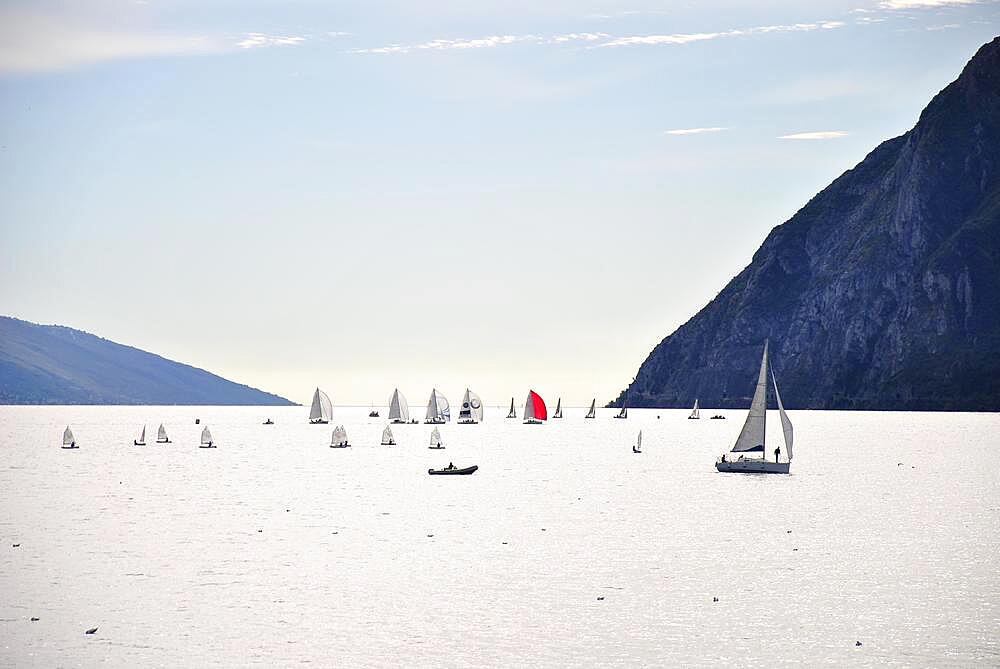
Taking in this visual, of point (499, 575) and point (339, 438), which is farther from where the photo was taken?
point (339, 438)

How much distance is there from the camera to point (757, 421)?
128875mm

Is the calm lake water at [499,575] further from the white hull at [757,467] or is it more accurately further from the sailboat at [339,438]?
the sailboat at [339,438]

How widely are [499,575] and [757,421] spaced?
70631 millimetres

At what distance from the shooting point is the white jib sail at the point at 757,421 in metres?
126

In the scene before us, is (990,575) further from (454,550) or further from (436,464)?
(436,464)

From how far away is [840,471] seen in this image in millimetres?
150500

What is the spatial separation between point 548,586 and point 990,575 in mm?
20502

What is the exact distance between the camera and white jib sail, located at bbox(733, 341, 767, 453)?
126 m

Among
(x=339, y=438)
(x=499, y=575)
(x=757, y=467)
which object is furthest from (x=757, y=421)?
(x=339, y=438)

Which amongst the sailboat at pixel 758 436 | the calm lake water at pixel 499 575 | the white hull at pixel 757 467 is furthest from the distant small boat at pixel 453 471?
the white hull at pixel 757 467

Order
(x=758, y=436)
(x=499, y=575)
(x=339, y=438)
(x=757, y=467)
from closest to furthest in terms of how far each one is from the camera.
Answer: (x=499, y=575), (x=758, y=436), (x=757, y=467), (x=339, y=438)

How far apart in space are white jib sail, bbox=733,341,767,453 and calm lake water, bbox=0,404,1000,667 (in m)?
8.45

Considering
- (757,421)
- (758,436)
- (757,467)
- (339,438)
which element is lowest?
(757,467)

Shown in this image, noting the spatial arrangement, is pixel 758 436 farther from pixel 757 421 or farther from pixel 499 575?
pixel 499 575
